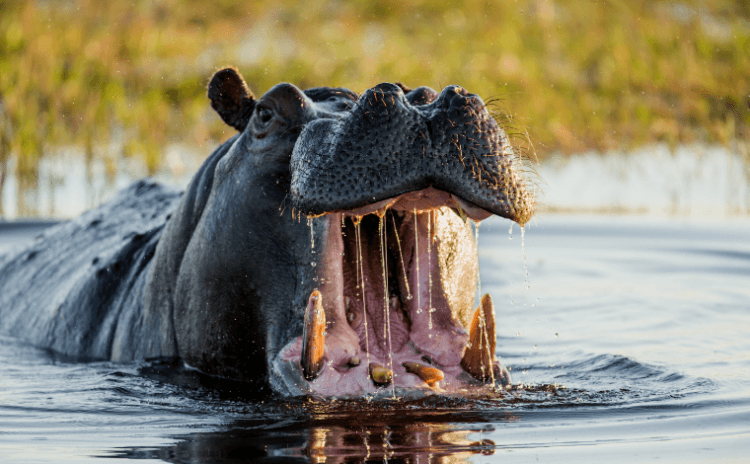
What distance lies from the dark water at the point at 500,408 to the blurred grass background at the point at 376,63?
428 centimetres

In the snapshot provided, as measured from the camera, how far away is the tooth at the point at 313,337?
3537 millimetres

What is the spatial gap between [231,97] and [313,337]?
1.23m

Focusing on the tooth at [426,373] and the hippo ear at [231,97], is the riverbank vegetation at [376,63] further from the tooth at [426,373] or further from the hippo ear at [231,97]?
the tooth at [426,373]

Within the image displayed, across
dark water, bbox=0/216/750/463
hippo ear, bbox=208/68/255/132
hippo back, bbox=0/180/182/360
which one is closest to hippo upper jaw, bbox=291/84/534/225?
dark water, bbox=0/216/750/463

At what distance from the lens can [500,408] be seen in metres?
3.79

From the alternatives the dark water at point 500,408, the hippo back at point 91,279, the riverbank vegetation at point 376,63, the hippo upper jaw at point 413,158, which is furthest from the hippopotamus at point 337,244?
the riverbank vegetation at point 376,63

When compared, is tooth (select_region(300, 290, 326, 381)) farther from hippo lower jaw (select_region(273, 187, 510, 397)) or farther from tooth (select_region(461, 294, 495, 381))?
tooth (select_region(461, 294, 495, 381))

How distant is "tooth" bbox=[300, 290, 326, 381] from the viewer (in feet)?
11.6

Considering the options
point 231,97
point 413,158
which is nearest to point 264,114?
point 231,97

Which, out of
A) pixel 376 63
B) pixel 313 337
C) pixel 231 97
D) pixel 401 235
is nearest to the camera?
pixel 313 337

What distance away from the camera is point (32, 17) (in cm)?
1160

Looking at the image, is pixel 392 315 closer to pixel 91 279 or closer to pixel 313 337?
pixel 313 337

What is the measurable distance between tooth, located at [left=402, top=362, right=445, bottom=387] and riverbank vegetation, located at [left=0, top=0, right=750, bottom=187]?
6057 mm

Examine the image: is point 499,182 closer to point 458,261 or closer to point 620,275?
point 458,261
